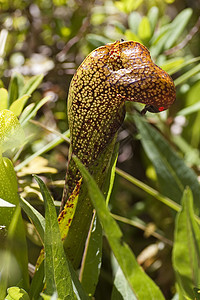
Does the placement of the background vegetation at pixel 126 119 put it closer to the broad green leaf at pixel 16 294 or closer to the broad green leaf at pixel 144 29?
the broad green leaf at pixel 144 29

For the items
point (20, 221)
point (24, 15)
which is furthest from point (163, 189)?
point (24, 15)

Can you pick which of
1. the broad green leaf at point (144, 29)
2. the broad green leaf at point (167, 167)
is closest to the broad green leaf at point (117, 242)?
the broad green leaf at point (167, 167)

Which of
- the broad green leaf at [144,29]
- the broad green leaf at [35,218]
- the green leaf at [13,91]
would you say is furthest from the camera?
the broad green leaf at [144,29]

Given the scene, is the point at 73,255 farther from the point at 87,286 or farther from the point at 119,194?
the point at 119,194

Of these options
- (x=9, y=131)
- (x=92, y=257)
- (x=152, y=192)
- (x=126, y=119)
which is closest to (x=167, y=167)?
(x=152, y=192)

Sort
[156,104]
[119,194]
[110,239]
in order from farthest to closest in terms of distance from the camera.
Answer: [119,194]
[156,104]
[110,239]

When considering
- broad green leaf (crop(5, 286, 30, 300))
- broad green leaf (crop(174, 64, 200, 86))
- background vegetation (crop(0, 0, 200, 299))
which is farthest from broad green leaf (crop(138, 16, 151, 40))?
broad green leaf (crop(5, 286, 30, 300))
